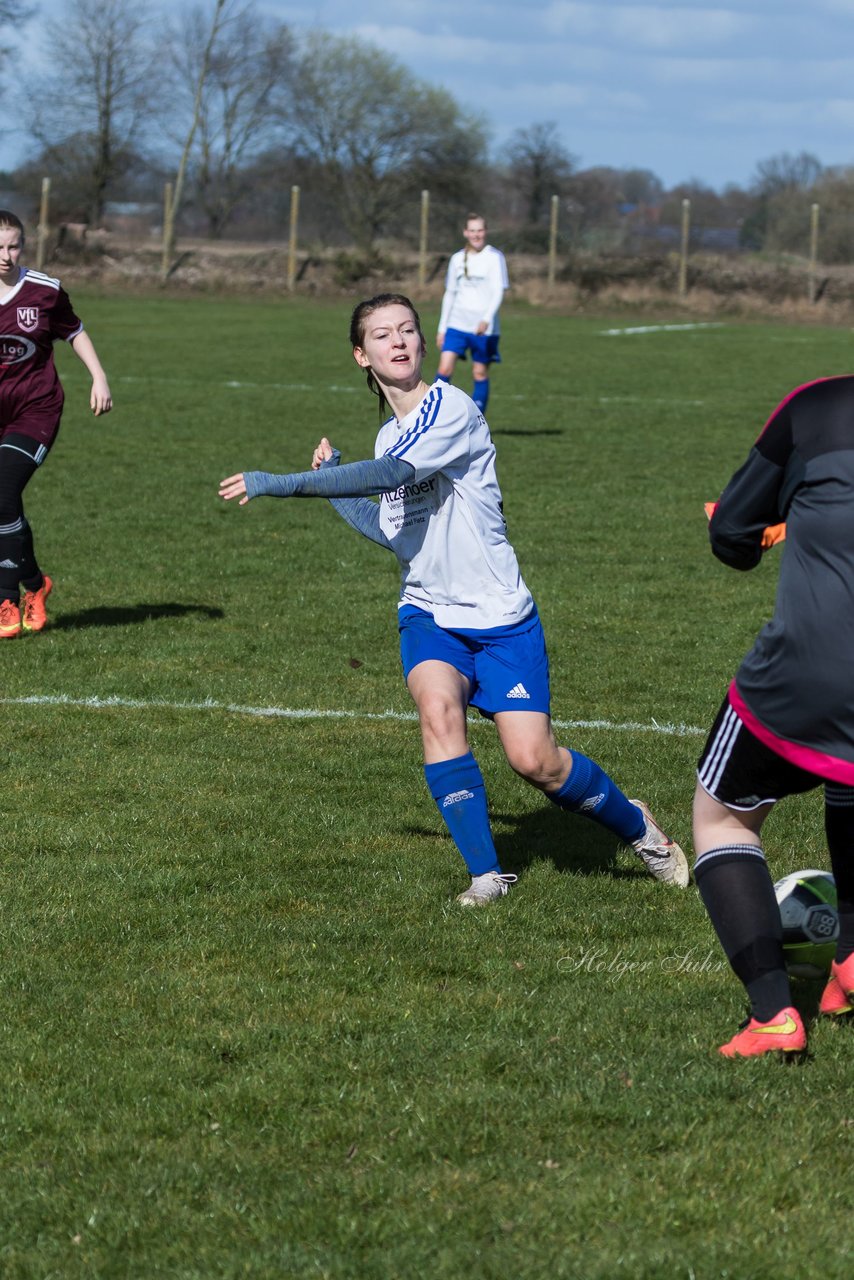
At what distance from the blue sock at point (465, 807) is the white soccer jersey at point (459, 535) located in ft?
1.50

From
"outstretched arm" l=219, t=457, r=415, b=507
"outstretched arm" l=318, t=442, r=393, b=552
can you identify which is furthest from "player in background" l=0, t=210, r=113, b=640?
"outstretched arm" l=219, t=457, r=415, b=507

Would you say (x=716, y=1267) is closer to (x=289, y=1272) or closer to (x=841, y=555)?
(x=289, y=1272)

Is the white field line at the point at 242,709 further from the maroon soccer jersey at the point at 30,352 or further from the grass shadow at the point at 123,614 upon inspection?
the maroon soccer jersey at the point at 30,352

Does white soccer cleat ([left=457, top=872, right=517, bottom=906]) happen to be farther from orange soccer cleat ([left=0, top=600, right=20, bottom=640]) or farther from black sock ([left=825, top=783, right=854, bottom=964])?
orange soccer cleat ([left=0, top=600, right=20, bottom=640])

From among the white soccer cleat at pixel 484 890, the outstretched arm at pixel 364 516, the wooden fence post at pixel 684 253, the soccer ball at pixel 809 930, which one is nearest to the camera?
the soccer ball at pixel 809 930

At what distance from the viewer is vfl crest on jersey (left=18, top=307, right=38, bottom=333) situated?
8469 millimetres

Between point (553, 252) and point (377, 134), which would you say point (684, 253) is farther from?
point (377, 134)

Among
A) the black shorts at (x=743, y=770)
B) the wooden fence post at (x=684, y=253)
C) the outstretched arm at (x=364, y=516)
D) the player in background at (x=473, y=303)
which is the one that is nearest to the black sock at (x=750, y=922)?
the black shorts at (x=743, y=770)

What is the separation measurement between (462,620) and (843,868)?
62.6 inches

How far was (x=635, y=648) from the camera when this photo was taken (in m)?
8.46

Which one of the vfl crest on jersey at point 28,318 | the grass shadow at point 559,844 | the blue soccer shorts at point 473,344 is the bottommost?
the grass shadow at point 559,844

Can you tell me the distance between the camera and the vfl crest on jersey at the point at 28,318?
847 centimetres

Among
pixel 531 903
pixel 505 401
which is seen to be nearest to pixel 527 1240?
pixel 531 903

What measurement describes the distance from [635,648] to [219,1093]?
16.9 feet
